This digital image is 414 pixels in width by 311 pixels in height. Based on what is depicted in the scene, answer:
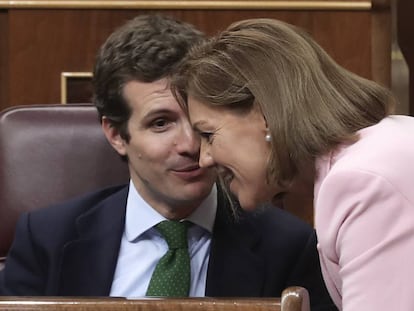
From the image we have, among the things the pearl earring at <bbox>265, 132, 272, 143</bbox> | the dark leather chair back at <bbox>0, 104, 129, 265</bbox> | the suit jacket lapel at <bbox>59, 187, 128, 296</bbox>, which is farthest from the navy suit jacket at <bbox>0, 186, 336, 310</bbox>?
the pearl earring at <bbox>265, 132, 272, 143</bbox>

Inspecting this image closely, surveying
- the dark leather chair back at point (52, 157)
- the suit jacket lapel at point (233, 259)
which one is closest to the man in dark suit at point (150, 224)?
the suit jacket lapel at point (233, 259)

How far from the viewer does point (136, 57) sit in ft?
6.08

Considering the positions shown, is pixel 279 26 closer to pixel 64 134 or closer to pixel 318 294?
pixel 318 294

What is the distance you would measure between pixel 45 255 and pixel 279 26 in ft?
2.05

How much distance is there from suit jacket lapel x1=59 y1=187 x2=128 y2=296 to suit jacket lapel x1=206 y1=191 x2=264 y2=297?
0.55ft

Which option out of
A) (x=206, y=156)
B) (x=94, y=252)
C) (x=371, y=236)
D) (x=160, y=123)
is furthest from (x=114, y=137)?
(x=371, y=236)

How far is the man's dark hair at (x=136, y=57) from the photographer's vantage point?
1842 millimetres

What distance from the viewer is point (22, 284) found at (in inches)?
71.9

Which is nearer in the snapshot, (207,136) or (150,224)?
(207,136)

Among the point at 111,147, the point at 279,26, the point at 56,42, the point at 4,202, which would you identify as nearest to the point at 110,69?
the point at 111,147

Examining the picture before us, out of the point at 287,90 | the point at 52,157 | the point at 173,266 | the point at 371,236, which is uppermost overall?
the point at 287,90

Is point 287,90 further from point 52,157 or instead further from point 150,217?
point 52,157

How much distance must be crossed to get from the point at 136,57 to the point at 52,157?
0.93 feet

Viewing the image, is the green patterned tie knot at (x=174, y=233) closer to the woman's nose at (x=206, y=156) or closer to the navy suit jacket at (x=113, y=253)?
the navy suit jacket at (x=113, y=253)
